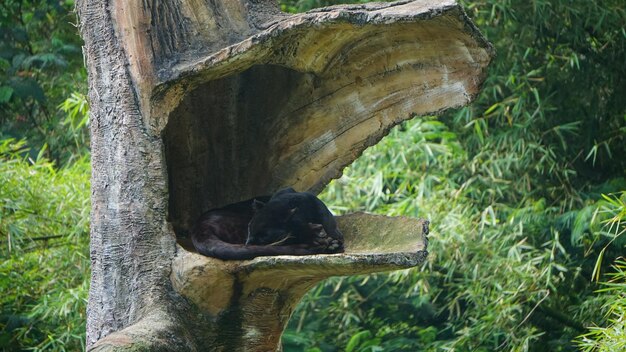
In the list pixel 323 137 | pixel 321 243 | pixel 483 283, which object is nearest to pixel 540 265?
pixel 483 283

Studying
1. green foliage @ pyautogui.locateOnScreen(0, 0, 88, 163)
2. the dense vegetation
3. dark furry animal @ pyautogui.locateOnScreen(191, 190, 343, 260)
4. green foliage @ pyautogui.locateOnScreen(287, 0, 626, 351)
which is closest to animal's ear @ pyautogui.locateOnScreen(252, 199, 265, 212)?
dark furry animal @ pyautogui.locateOnScreen(191, 190, 343, 260)

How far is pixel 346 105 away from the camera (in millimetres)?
4008

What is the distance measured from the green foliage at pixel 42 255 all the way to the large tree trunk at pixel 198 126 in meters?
2.50

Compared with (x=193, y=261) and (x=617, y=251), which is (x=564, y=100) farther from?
(x=193, y=261)

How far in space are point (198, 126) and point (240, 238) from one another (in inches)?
23.6

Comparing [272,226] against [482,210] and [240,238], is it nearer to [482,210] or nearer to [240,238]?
[240,238]

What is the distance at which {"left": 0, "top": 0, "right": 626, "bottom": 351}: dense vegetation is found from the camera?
6469 mm

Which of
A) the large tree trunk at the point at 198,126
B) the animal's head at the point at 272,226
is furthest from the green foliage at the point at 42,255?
the animal's head at the point at 272,226

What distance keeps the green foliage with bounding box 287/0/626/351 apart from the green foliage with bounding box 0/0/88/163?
2.71 m

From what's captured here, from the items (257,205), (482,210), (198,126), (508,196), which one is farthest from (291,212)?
(508,196)

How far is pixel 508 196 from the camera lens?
7.37 metres

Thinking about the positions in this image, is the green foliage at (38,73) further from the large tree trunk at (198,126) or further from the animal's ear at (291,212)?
the animal's ear at (291,212)

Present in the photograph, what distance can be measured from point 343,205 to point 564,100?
6.23ft

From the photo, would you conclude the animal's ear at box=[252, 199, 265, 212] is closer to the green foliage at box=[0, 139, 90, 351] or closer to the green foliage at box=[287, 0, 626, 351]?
the green foliage at box=[0, 139, 90, 351]
